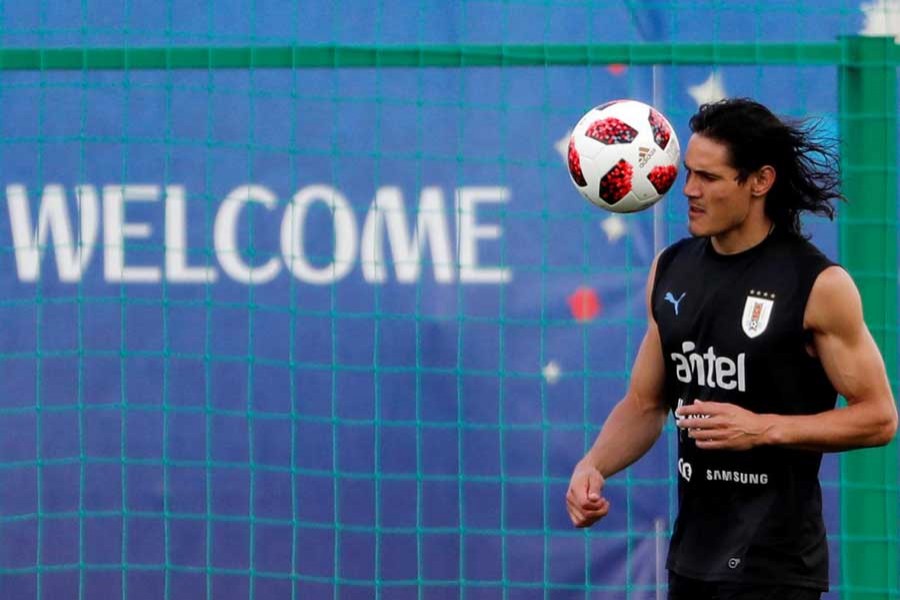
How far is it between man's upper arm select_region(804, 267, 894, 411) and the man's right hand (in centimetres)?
64

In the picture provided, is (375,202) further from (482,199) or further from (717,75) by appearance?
(717,75)

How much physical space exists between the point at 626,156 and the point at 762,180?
0.41 metres

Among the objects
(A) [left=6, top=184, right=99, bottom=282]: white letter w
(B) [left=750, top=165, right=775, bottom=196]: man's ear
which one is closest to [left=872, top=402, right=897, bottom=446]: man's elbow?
(B) [left=750, top=165, right=775, bottom=196]: man's ear

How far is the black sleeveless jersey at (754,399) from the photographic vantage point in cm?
395

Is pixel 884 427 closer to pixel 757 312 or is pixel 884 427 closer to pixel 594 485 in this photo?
pixel 757 312

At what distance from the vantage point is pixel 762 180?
4102 millimetres

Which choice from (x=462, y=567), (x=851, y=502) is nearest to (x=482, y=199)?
(x=462, y=567)

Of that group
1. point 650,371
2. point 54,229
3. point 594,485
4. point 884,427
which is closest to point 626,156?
point 650,371

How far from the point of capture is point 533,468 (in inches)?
221

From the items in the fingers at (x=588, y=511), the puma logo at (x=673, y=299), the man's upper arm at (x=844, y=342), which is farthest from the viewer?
the puma logo at (x=673, y=299)

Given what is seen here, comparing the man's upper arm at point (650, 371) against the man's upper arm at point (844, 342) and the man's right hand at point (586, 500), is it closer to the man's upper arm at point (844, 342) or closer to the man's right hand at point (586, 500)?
the man's right hand at point (586, 500)

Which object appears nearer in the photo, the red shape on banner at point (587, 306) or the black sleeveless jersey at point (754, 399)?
the black sleeveless jersey at point (754, 399)

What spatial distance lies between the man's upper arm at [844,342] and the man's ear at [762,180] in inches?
11.7

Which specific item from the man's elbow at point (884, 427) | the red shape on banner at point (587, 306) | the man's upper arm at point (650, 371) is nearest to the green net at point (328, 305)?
the red shape on banner at point (587, 306)
